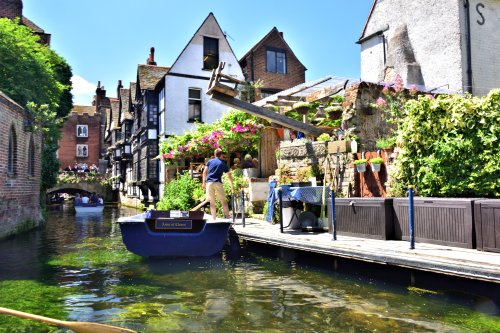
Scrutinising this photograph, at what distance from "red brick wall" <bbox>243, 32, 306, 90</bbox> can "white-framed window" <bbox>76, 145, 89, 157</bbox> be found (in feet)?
114

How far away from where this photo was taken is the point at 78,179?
44.0 meters

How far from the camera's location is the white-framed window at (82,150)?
57.2 m

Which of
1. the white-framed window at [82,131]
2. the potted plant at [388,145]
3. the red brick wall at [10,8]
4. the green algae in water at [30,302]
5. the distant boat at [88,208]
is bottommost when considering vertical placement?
the green algae in water at [30,302]

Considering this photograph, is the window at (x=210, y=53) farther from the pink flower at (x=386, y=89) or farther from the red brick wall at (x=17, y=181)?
the pink flower at (x=386, y=89)

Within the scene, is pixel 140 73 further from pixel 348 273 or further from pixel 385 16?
pixel 348 273

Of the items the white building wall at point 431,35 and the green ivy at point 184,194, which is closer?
the green ivy at point 184,194

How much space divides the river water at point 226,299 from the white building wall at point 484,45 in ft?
45.6

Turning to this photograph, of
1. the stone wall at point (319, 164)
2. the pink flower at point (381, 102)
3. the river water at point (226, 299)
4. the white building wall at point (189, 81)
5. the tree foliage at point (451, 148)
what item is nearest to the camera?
the river water at point (226, 299)

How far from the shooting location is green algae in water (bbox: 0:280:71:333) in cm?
529

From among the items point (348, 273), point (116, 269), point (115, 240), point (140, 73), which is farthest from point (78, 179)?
point (348, 273)

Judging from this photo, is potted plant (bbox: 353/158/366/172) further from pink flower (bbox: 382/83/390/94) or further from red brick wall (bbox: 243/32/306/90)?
red brick wall (bbox: 243/32/306/90)

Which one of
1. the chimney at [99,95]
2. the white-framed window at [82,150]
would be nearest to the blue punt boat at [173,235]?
the white-framed window at [82,150]

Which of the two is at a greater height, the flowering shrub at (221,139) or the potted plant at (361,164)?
the flowering shrub at (221,139)

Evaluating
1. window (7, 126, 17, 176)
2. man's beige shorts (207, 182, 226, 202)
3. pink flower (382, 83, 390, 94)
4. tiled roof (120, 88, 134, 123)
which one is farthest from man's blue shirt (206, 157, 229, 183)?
tiled roof (120, 88, 134, 123)
